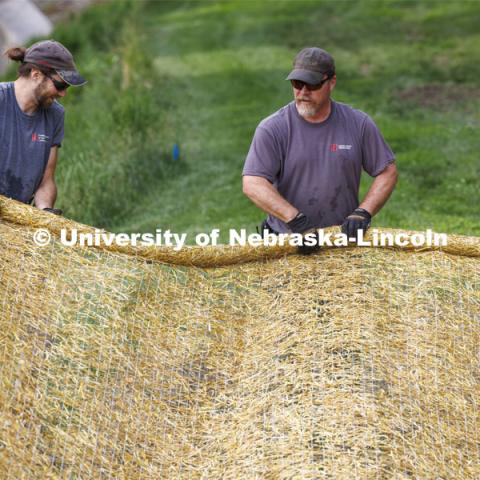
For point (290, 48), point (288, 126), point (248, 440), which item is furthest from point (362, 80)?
point (248, 440)

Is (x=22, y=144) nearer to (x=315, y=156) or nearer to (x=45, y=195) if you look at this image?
(x=45, y=195)

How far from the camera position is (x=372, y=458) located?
4551 millimetres

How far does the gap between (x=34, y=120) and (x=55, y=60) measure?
442 mm

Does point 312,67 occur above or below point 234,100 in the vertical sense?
below

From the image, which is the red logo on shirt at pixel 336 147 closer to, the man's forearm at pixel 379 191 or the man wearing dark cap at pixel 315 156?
the man wearing dark cap at pixel 315 156

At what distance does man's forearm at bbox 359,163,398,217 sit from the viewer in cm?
608

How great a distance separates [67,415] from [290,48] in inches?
818

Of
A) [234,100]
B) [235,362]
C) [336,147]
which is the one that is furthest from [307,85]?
[234,100]

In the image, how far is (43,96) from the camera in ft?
19.9

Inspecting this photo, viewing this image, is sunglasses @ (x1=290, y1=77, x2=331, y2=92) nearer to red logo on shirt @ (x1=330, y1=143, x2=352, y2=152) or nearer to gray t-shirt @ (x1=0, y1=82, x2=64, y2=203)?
red logo on shirt @ (x1=330, y1=143, x2=352, y2=152)

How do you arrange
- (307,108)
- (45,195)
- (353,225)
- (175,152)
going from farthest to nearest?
(175,152) < (45,195) < (307,108) < (353,225)

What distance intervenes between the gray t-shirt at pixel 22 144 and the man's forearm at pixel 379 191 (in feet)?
6.66

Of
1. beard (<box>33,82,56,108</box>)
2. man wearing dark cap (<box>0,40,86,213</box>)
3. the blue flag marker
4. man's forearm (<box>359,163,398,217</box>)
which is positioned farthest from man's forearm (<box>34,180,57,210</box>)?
the blue flag marker

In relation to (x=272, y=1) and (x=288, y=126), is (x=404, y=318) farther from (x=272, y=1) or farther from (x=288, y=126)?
(x=272, y=1)
